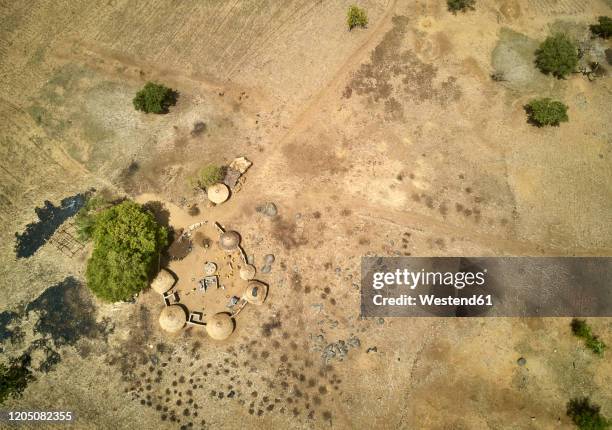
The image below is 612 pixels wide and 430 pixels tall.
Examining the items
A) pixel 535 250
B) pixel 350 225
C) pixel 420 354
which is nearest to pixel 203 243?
pixel 350 225

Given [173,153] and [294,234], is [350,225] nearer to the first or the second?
[294,234]

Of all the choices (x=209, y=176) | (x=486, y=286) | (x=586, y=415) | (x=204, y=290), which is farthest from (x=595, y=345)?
(x=209, y=176)

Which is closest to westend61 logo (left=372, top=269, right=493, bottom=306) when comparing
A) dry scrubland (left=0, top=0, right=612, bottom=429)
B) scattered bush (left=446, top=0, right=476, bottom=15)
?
dry scrubland (left=0, top=0, right=612, bottom=429)

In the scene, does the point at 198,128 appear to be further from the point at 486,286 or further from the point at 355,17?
the point at 486,286

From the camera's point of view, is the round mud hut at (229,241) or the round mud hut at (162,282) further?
the round mud hut at (229,241)

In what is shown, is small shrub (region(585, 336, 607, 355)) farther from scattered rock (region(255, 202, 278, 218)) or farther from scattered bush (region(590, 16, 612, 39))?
scattered bush (region(590, 16, 612, 39))

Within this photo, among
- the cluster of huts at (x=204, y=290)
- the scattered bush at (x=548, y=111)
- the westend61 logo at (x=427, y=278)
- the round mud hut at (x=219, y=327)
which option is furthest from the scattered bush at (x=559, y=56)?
the round mud hut at (x=219, y=327)

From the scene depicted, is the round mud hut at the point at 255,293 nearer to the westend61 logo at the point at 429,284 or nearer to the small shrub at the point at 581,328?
the westend61 logo at the point at 429,284
